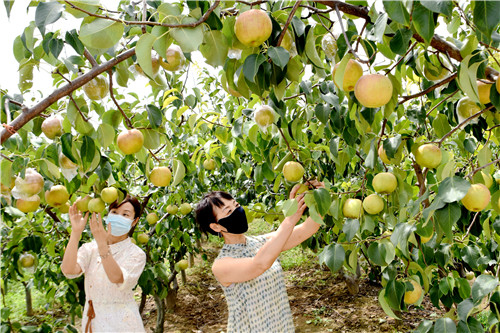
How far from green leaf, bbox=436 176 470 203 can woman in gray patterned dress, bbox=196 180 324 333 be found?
100cm

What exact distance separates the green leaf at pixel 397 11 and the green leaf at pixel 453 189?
1.19 ft

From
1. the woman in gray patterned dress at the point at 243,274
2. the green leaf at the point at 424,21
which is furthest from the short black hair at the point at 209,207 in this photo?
the green leaf at the point at 424,21

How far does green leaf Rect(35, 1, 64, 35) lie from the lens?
85cm

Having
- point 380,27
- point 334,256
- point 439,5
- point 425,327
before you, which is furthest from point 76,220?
point 439,5

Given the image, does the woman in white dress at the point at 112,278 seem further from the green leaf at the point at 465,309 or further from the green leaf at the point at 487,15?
the green leaf at the point at 487,15

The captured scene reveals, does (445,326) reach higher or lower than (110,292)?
lower

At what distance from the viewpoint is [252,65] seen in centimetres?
92

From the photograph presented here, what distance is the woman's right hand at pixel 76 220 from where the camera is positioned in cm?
220

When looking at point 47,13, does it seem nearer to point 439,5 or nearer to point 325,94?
point 439,5

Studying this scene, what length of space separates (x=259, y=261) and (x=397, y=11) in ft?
4.07

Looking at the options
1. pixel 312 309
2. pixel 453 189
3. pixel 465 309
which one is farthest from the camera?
pixel 312 309

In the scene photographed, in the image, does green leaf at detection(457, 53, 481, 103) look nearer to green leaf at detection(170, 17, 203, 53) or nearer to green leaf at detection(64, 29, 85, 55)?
green leaf at detection(170, 17, 203, 53)

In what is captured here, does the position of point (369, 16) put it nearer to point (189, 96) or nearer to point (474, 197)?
point (474, 197)

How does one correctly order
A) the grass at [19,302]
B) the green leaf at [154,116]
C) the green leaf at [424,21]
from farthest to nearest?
the grass at [19,302] → the green leaf at [154,116] → the green leaf at [424,21]
